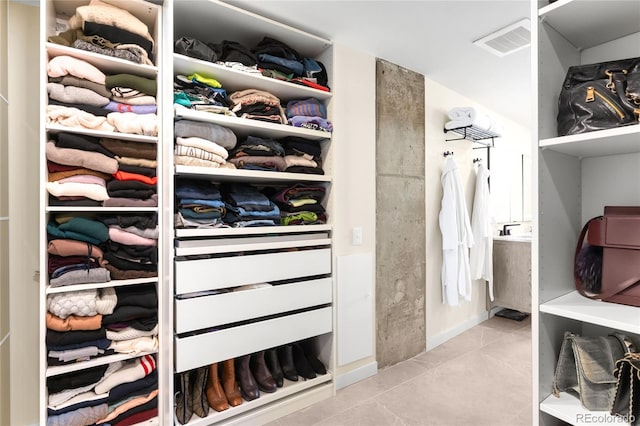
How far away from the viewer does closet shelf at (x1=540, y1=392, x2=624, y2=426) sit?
3.17 ft

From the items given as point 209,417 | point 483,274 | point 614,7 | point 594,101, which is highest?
point 614,7

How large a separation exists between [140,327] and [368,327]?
153cm

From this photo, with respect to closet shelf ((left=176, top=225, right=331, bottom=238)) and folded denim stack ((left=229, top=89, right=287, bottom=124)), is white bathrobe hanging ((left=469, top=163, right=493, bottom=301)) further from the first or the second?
folded denim stack ((left=229, top=89, right=287, bottom=124))

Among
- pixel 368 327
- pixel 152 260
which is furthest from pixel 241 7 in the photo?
pixel 368 327

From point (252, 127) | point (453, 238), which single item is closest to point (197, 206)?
point (252, 127)

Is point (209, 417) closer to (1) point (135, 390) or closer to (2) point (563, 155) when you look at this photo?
(1) point (135, 390)

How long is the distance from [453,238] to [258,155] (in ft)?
6.46

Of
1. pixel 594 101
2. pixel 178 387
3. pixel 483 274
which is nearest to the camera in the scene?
pixel 594 101

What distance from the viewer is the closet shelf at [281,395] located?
1846 mm

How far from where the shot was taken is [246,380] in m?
2.03

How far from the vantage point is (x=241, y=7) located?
194 cm

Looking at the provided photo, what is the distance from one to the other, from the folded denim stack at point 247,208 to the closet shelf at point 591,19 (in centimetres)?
153

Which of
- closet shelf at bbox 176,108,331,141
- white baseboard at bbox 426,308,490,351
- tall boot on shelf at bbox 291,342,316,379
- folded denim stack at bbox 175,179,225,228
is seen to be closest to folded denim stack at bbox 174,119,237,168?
closet shelf at bbox 176,108,331,141

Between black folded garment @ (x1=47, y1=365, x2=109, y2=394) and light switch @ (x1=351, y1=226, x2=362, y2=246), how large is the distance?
5.41ft
